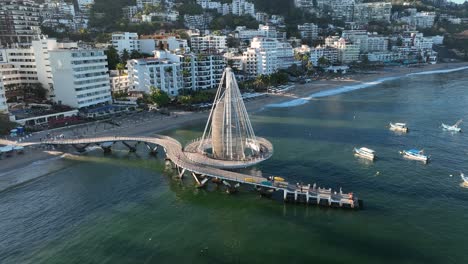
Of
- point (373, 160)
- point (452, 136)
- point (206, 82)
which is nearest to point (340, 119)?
point (452, 136)

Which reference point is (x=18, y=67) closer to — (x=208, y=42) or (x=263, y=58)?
(x=263, y=58)

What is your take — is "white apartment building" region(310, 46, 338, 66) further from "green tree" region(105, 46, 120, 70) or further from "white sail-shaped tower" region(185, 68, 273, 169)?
"white sail-shaped tower" region(185, 68, 273, 169)

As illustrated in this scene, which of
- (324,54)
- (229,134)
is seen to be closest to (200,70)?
(229,134)

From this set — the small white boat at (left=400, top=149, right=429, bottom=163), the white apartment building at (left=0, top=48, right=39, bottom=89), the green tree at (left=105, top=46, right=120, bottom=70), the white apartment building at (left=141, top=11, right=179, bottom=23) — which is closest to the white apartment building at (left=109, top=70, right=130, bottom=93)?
the green tree at (left=105, top=46, right=120, bottom=70)

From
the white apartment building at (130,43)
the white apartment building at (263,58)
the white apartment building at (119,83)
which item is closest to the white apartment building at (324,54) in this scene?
the white apartment building at (263,58)

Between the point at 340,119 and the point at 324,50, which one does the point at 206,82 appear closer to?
the point at 340,119
